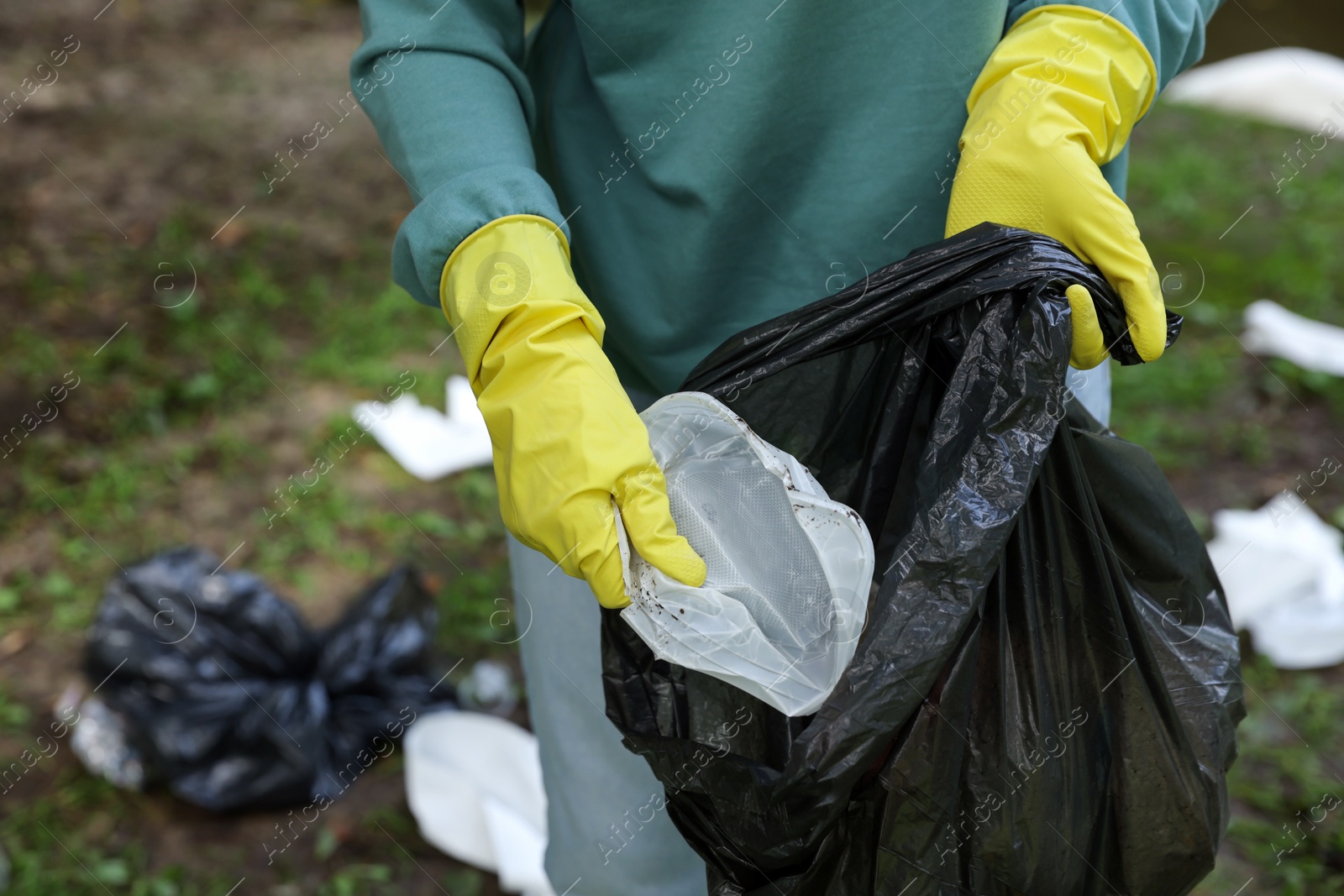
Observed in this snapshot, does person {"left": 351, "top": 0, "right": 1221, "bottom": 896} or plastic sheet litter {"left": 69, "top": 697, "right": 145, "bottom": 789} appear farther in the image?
plastic sheet litter {"left": 69, "top": 697, "right": 145, "bottom": 789}

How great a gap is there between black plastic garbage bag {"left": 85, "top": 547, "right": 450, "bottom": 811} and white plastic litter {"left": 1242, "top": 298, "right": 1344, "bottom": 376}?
2842 millimetres

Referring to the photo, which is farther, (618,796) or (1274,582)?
(1274,582)

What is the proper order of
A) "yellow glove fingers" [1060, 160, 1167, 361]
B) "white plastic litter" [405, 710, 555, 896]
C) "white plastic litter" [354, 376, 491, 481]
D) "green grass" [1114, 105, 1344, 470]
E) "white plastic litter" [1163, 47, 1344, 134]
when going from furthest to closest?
"white plastic litter" [1163, 47, 1344, 134]
"green grass" [1114, 105, 1344, 470]
"white plastic litter" [354, 376, 491, 481]
"white plastic litter" [405, 710, 555, 896]
"yellow glove fingers" [1060, 160, 1167, 361]

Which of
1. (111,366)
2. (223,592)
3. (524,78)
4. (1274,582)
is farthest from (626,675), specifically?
(111,366)

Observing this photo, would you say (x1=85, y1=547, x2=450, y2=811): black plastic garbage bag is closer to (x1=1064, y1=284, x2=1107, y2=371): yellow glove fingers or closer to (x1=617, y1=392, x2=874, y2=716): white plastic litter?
(x1=617, y1=392, x2=874, y2=716): white plastic litter

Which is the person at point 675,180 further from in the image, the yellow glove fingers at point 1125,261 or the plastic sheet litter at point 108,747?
the plastic sheet litter at point 108,747

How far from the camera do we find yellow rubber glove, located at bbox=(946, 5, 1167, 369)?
3.66 ft

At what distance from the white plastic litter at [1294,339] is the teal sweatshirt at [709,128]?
2.42 m

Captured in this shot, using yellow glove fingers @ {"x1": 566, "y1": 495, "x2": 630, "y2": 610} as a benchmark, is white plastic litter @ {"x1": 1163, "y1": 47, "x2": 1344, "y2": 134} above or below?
below

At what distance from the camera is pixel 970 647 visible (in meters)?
1.03

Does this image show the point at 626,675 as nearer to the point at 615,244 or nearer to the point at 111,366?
the point at 615,244

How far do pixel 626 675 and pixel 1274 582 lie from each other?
208 centimetres

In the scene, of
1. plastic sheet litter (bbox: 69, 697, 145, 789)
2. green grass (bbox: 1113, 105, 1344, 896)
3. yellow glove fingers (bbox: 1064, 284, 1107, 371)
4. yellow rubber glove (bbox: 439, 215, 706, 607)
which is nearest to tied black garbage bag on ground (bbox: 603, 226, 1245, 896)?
yellow glove fingers (bbox: 1064, 284, 1107, 371)

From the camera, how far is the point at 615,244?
4.57ft
